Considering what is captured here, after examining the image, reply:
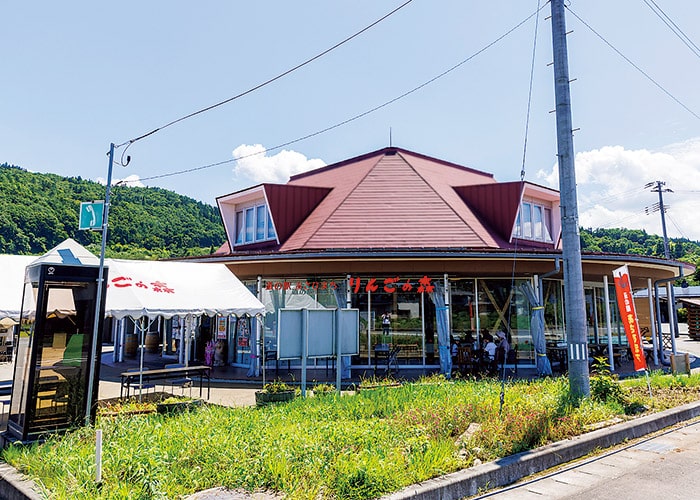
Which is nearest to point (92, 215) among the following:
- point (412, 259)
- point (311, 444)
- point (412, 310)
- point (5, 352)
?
point (311, 444)

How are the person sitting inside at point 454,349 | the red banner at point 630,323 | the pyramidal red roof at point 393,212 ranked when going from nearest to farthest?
the red banner at point 630,323 < the person sitting inside at point 454,349 < the pyramidal red roof at point 393,212

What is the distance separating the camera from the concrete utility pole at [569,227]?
912 centimetres

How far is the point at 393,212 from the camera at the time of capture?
739 inches

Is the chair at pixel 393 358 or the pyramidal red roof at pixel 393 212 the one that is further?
the pyramidal red roof at pixel 393 212

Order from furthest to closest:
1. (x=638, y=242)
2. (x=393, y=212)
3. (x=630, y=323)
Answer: (x=638, y=242)
(x=393, y=212)
(x=630, y=323)

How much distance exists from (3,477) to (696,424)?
35.8 ft

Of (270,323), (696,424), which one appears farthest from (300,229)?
(696,424)

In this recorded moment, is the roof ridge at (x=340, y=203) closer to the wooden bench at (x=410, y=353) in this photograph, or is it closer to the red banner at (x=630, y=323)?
the wooden bench at (x=410, y=353)

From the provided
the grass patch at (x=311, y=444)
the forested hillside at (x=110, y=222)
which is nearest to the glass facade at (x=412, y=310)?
the grass patch at (x=311, y=444)

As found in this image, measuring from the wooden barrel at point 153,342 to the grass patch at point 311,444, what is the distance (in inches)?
637

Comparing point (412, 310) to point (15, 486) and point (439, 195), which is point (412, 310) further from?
point (15, 486)

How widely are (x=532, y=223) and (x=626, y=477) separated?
50.3 feet

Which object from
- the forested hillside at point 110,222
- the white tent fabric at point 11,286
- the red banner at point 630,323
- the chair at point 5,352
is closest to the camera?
the white tent fabric at point 11,286

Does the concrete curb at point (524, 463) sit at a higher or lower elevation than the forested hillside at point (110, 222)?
lower
